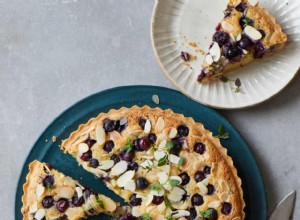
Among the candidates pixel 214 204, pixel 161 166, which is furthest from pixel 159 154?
pixel 214 204

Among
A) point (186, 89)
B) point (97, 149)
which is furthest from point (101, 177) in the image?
point (186, 89)

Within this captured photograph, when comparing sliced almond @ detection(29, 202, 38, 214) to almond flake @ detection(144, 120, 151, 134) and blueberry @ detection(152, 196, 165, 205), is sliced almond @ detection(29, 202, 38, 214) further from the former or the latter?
almond flake @ detection(144, 120, 151, 134)

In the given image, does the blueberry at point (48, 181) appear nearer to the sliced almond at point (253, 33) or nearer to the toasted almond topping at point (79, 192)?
the toasted almond topping at point (79, 192)

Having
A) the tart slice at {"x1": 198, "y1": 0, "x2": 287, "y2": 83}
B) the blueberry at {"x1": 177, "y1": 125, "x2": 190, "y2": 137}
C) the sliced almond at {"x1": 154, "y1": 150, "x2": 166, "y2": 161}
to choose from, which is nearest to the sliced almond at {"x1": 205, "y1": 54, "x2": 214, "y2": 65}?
the tart slice at {"x1": 198, "y1": 0, "x2": 287, "y2": 83}

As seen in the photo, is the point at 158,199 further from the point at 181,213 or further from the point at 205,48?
the point at 205,48

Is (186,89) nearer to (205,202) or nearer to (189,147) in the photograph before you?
(189,147)

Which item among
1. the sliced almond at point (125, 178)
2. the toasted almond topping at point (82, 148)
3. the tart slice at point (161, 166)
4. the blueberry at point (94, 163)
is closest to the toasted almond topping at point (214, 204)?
the tart slice at point (161, 166)
